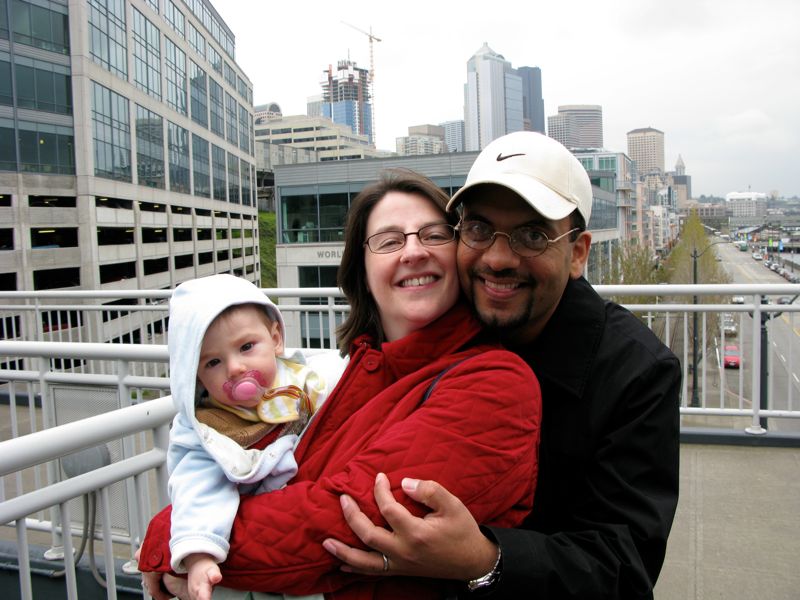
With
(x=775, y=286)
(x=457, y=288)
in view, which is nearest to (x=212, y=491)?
(x=457, y=288)

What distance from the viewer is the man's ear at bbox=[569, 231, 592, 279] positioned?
152cm

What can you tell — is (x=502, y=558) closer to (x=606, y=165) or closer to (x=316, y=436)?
(x=316, y=436)

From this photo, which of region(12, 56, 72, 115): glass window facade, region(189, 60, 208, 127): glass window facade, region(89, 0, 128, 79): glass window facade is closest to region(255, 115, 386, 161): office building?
region(189, 60, 208, 127): glass window facade

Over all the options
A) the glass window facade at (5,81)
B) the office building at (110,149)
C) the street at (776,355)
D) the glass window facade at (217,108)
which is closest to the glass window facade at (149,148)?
the office building at (110,149)

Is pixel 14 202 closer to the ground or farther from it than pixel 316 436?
farther from it

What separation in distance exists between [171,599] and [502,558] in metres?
0.83

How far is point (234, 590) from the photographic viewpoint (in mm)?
1220

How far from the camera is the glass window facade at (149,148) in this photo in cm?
3884

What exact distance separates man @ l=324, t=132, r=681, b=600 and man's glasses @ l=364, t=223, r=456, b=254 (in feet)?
0.28

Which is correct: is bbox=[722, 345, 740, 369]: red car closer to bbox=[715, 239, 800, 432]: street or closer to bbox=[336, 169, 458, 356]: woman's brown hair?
bbox=[715, 239, 800, 432]: street

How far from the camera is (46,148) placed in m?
28.9

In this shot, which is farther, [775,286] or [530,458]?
[775,286]

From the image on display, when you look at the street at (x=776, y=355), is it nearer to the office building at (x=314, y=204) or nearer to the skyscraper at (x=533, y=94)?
the office building at (x=314, y=204)

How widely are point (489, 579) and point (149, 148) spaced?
44.9 m
